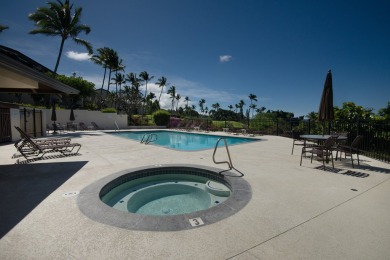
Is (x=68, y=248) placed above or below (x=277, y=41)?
below

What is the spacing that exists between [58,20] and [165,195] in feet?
70.9

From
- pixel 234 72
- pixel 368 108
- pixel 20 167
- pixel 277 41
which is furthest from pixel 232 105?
pixel 20 167

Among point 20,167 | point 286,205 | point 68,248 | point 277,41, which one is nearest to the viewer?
point 68,248

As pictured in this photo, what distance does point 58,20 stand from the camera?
57.7 feet

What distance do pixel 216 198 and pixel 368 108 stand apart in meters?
11.5

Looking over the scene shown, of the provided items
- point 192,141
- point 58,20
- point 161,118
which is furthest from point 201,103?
point 192,141

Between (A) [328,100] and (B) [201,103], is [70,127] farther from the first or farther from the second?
(B) [201,103]

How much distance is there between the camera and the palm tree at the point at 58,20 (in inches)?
679

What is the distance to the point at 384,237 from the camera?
220 centimetres

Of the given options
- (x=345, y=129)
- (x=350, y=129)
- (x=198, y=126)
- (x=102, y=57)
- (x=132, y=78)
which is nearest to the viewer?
(x=350, y=129)

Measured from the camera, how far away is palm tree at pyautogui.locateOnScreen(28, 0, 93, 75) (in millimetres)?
17234

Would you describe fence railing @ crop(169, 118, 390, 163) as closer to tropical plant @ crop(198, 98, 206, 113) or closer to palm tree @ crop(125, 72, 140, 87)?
palm tree @ crop(125, 72, 140, 87)

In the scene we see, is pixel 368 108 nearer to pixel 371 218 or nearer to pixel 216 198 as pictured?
pixel 371 218

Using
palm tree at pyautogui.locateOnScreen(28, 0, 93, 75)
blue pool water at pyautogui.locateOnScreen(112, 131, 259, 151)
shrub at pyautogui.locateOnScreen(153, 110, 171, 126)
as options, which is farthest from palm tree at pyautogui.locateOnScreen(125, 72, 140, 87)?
blue pool water at pyautogui.locateOnScreen(112, 131, 259, 151)
